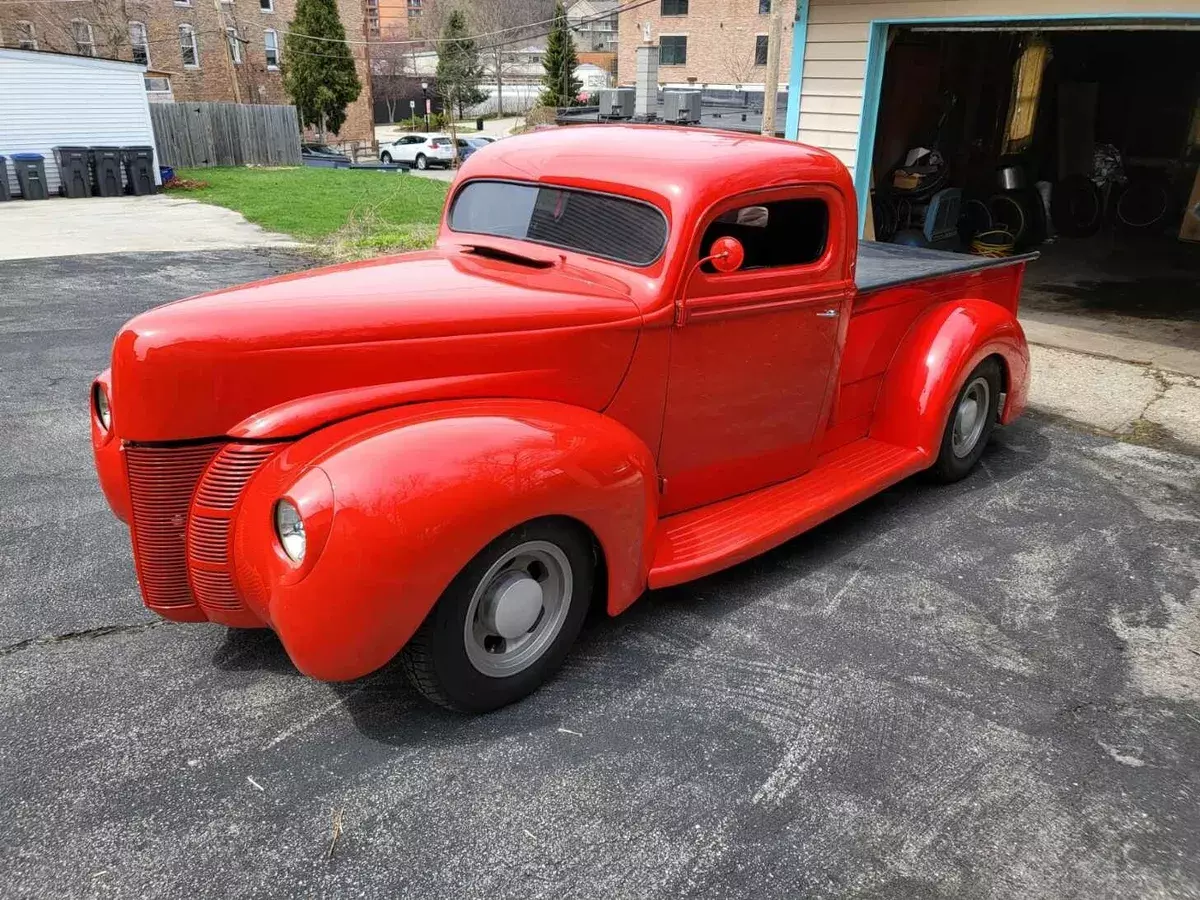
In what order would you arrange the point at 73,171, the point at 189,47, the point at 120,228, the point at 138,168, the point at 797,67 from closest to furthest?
the point at 797,67, the point at 120,228, the point at 73,171, the point at 138,168, the point at 189,47

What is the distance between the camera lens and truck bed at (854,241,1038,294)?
414cm

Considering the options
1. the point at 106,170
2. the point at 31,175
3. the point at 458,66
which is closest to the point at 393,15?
the point at 458,66

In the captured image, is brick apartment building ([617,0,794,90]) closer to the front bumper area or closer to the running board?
the running board

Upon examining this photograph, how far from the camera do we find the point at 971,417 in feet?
15.9

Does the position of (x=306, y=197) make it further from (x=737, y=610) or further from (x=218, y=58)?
(x=218, y=58)

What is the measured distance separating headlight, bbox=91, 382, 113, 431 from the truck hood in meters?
0.62

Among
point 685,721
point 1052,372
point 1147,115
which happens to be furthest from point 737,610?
point 1147,115

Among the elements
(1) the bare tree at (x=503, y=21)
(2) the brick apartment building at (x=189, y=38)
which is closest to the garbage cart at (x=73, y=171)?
(2) the brick apartment building at (x=189, y=38)

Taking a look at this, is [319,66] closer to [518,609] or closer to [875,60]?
[875,60]

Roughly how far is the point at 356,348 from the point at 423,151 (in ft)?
99.7

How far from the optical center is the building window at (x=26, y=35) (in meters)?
32.3

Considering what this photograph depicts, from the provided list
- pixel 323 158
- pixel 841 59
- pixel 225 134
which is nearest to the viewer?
pixel 841 59

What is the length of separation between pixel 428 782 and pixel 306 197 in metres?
17.4

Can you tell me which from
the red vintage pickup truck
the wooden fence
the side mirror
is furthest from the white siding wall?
the side mirror
